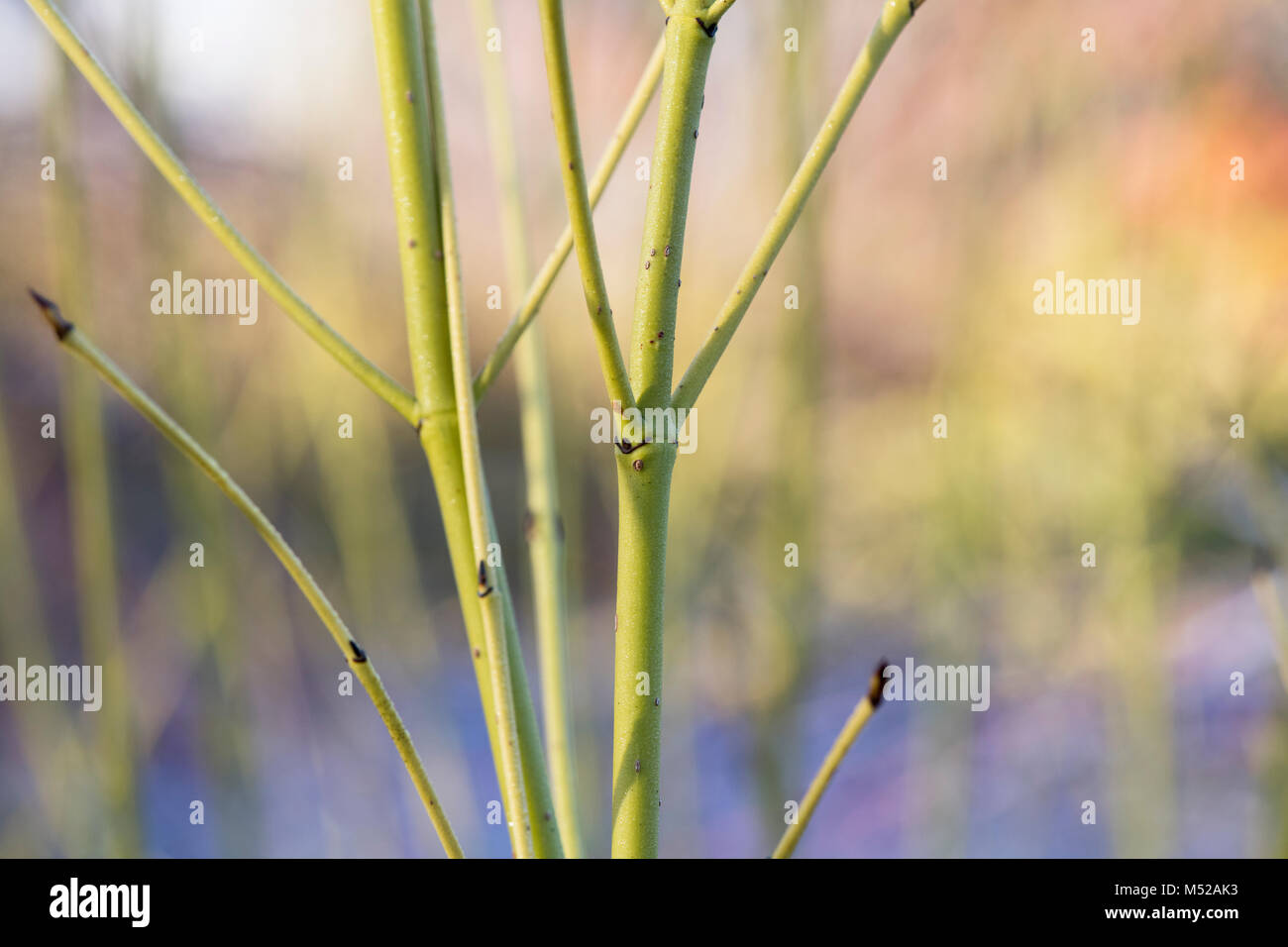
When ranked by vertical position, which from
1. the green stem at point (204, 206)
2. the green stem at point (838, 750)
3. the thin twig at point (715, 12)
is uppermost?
the thin twig at point (715, 12)

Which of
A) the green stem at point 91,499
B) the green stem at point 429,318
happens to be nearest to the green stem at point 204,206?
the green stem at point 429,318

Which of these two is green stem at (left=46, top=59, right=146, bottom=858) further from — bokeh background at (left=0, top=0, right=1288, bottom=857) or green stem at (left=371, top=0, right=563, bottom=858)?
green stem at (left=371, top=0, right=563, bottom=858)

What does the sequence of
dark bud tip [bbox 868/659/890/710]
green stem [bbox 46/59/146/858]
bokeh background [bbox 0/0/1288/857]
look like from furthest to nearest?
bokeh background [bbox 0/0/1288/857]
green stem [bbox 46/59/146/858]
dark bud tip [bbox 868/659/890/710]

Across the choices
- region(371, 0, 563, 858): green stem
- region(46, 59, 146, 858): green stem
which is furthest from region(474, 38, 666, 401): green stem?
region(46, 59, 146, 858): green stem

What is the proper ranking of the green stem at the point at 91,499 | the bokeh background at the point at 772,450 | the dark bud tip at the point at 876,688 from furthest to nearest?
the bokeh background at the point at 772,450 → the green stem at the point at 91,499 → the dark bud tip at the point at 876,688

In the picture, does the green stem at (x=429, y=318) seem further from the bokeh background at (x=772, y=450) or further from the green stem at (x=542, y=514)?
the bokeh background at (x=772, y=450)

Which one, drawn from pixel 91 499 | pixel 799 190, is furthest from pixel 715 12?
pixel 91 499

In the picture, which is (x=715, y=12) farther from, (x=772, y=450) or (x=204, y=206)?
(x=772, y=450)

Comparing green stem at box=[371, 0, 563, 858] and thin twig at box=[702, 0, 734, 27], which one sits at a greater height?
thin twig at box=[702, 0, 734, 27]
